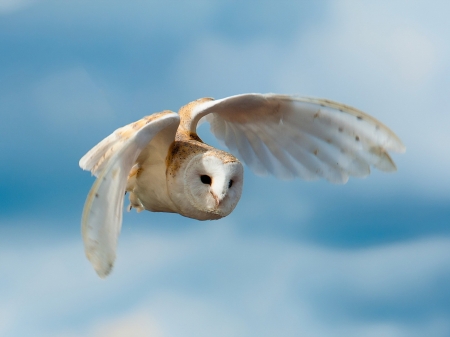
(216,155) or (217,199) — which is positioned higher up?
(216,155)

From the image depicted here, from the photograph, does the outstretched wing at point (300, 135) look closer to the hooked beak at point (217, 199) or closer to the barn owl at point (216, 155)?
the barn owl at point (216, 155)

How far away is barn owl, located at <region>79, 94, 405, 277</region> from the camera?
3928mm

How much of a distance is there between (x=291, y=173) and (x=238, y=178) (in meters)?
0.99

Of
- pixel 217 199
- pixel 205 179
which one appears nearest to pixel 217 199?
pixel 217 199

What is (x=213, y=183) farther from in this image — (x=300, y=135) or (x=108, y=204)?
(x=300, y=135)

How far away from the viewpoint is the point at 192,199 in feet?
14.8

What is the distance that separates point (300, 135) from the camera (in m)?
5.18

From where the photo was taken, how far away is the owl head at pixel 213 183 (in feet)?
14.2

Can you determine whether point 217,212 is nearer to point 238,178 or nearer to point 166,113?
point 238,178

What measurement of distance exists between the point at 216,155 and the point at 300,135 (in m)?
0.95

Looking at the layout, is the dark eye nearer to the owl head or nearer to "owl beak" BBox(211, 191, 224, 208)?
the owl head

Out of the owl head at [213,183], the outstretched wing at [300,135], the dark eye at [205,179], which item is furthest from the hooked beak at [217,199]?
the outstretched wing at [300,135]

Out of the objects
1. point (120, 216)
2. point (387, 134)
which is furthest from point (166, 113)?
point (387, 134)

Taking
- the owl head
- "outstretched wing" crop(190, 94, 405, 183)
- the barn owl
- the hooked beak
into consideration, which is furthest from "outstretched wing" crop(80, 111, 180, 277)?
"outstretched wing" crop(190, 94, 405, 183)
